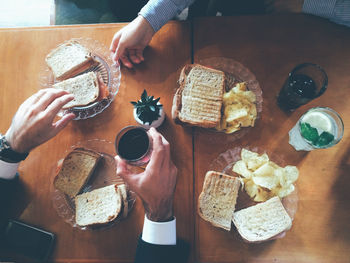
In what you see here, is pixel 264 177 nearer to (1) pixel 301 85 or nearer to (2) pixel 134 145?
(1) pixel 301 85

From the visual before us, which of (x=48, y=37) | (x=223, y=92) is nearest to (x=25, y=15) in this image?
(x=48, y=37)

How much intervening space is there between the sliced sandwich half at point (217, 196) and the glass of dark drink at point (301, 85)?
462mm

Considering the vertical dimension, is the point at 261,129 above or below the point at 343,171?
above

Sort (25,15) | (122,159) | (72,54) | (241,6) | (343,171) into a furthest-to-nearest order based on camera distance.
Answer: (25,15) → (241,6) → (72,54) → (343,171) → (122,159)

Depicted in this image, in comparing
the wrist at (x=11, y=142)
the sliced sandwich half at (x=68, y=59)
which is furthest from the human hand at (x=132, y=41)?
the wrist at (x=11, y=142)

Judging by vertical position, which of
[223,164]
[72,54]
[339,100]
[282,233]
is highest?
[72,54]

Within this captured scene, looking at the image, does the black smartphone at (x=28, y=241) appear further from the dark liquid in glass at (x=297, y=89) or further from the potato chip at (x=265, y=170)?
the dark liquid in glass at (x=297, y=89)

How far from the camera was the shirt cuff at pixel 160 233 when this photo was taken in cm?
104

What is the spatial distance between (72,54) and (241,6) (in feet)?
4.11

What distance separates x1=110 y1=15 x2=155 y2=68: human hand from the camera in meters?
1.22

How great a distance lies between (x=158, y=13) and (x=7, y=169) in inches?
42.9

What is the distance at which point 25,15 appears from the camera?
2170 mm

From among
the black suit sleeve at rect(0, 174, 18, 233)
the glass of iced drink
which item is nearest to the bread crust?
the glass of iced drink

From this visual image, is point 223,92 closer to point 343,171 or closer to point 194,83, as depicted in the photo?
point 194,83
